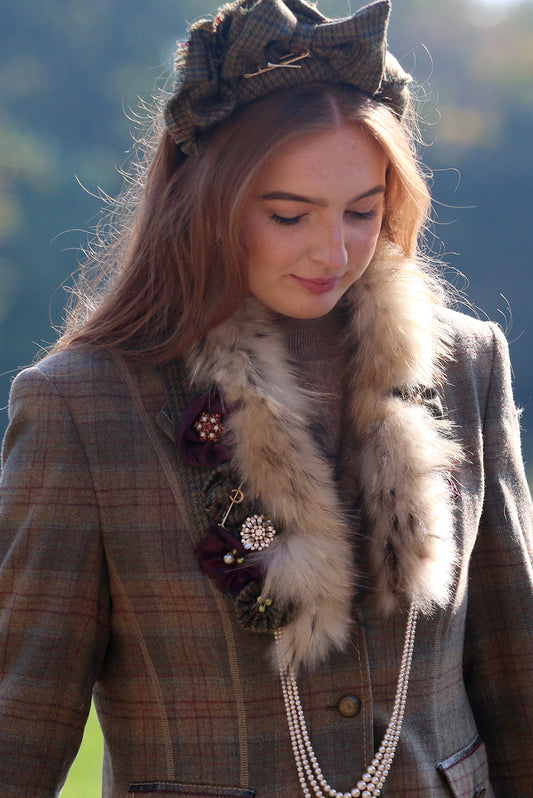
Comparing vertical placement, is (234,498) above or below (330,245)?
below

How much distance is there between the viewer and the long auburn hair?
146 cm

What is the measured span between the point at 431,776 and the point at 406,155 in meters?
1.09

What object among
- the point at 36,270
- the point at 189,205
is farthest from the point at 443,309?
the point at 36,270

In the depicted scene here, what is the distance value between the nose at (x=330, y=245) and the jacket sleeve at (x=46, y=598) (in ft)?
1.65

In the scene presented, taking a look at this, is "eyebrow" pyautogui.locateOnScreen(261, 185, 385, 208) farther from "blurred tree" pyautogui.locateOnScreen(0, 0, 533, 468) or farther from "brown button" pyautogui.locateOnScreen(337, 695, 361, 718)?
"blurred tree" pyautogui.locateOnScreen(0, 0, 533, 468)

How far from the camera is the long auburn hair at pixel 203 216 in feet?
4.81

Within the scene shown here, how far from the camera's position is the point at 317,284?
60.4 inches

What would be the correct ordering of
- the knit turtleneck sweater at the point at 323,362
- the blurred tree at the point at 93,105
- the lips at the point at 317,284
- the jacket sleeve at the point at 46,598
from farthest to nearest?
the blurred tree at the point at 93,105, the knit turtleneck sweater at the point at 323,362, the lips at the point at 317,284, the jacket sleeve at the point at 46,598

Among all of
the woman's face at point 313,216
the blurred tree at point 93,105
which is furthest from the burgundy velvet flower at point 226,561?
the blurred tree at point 93,105

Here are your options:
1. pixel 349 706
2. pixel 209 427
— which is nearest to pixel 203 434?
pixel 209 427

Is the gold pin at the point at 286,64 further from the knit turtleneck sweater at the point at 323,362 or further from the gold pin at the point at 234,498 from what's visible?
the gold pin at the point at 234,498

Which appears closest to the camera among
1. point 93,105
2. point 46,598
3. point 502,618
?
point 46,598

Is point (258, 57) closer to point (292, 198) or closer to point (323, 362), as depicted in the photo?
point (292, 198)

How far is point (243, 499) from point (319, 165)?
1.85 feet
